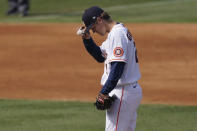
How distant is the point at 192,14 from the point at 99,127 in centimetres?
1330

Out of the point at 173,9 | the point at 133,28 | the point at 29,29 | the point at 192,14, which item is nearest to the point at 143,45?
the point at 133,28

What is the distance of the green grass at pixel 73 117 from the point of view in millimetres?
8398

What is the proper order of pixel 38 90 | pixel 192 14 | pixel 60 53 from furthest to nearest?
pixel 192 14, pixel 60 53, pixel 38 90

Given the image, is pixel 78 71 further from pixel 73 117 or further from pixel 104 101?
pixel 104 101

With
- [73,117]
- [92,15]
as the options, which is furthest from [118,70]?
[73,117]

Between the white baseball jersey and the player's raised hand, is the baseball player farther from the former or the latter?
the player's raised hand

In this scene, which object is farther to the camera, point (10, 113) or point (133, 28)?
point (133, 28)

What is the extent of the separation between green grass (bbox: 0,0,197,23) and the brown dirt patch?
1.55m

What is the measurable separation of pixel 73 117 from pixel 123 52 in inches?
136

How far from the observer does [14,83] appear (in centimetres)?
1202

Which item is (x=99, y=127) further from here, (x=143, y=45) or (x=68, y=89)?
(x=143, y=45)

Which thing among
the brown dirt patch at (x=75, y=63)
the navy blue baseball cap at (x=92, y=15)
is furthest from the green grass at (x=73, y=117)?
the navy blue baseball cap at (x=92, y=15)

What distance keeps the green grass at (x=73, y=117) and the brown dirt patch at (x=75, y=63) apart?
680mm

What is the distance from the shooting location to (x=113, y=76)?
18.5ft
